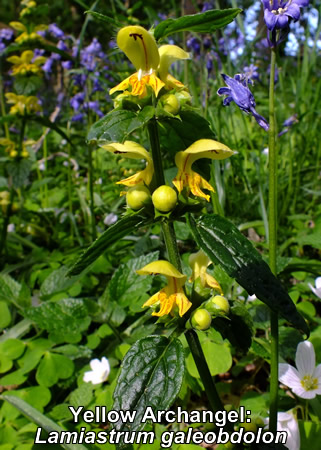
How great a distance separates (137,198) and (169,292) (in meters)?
0.17

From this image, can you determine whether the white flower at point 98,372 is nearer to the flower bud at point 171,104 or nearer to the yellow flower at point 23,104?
the flower bud at point 171,104

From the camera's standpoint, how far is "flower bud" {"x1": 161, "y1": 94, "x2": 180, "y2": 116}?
0.61m

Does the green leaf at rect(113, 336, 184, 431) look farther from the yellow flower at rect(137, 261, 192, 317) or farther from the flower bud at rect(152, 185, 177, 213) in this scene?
the flower bud at rect(152, 185, 177, 213)

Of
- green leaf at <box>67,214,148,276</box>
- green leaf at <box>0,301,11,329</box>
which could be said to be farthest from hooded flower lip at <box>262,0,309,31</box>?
green leaf at <box>0,301,11,329</box>

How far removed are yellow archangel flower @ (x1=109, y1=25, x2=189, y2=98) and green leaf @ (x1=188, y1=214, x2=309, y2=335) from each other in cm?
23

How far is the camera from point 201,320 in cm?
64

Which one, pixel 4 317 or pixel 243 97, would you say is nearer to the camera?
pixel 243 97

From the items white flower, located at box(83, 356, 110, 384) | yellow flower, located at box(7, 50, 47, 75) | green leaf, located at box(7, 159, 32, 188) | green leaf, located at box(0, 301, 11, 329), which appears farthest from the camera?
yellow flower, located at box(7, 50, 47, 75)

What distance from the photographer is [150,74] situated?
2.13ft

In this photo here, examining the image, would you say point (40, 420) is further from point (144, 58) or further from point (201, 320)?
point (144, 58)

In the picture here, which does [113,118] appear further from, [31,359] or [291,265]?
[291,265]

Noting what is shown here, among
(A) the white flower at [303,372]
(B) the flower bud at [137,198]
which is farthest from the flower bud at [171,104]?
(A) the white flower at [303,372]

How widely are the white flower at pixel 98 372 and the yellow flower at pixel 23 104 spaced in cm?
118

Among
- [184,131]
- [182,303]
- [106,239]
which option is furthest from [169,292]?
[184,131]
